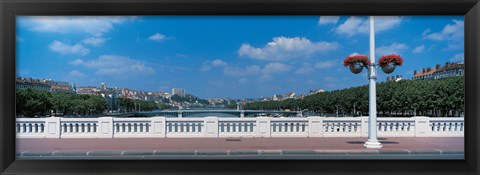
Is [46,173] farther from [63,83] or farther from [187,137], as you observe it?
[63,83]

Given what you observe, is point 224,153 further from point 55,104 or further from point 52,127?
point 55,104

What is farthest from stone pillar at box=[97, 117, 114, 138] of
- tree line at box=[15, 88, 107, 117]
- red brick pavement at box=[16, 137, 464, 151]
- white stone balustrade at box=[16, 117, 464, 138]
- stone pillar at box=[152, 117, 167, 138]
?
tree line at box=[15, 88, 107, 117]

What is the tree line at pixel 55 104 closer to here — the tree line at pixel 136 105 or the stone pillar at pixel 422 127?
the tree line at pixel 136 105

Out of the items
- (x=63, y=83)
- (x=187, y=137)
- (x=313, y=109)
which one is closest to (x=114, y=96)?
(x=63, y=83)

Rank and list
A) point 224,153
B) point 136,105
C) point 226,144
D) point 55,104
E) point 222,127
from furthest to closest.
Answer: point 136,105, point 55,104, point 222,127, point 226,144, point 224,153

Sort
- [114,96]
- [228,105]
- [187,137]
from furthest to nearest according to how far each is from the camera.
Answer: [114,96]
[228,105]
[187,137]

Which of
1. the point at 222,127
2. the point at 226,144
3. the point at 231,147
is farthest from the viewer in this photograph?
the point at 222,127

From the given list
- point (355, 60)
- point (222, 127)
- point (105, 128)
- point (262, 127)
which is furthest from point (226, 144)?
point (105, 128)
